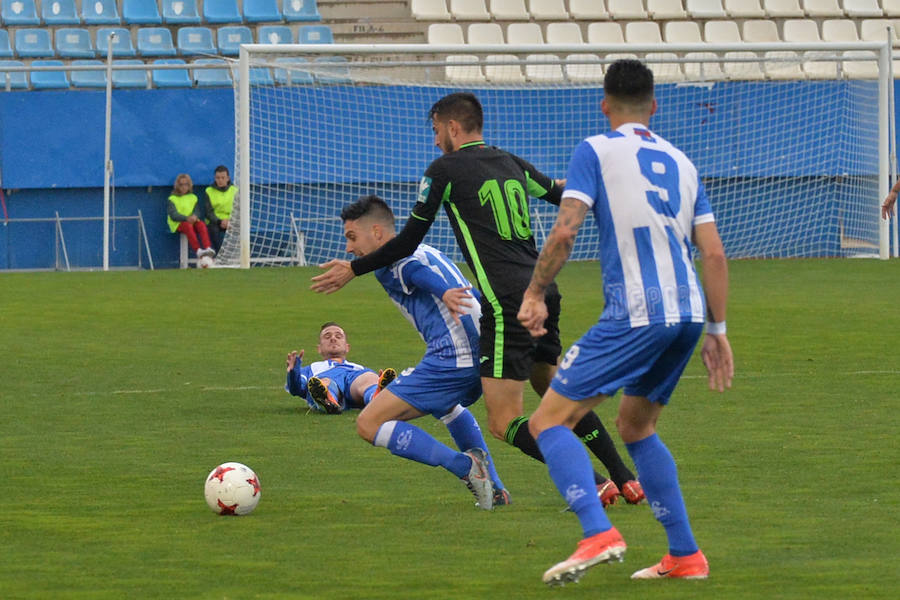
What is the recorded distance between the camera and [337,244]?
23.7 meters

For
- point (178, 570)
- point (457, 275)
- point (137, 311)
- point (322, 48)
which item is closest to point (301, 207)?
point (322, 48)

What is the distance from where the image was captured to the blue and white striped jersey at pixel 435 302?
6.62 m

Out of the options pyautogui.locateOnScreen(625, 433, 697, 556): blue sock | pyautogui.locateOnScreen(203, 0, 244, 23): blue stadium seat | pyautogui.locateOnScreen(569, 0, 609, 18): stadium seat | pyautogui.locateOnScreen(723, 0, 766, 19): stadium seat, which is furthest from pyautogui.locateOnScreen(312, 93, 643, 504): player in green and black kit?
pyautogui.locateOnScreen(723, 0, 766, 19): stadium seat

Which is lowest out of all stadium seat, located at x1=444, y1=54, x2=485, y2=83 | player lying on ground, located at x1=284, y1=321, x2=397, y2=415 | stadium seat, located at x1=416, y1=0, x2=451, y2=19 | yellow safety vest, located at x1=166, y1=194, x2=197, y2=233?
player lying on ground, located at x1=284, y1=321, x2=397, y2=415

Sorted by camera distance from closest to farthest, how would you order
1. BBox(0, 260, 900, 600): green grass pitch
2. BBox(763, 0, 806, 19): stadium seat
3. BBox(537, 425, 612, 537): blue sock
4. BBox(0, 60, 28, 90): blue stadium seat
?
BBox(537, 425, 612, 537): blue sock < BBox(0, 260, 900, 600): green grass pitch < BBox(0, 60, 28, 90): blue stadium seat < BBox(763, 0, 806, 19): stadium seat

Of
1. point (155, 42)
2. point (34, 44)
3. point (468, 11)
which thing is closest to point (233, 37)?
point (155, 42)

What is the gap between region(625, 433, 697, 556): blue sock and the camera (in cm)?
500

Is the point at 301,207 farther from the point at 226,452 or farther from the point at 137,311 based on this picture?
the point at 226,452

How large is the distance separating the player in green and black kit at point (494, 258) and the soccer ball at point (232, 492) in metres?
0.88

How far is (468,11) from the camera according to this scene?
27047 millimetres

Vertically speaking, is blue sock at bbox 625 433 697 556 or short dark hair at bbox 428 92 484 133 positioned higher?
short dark hair at bbox 428 92 484 133

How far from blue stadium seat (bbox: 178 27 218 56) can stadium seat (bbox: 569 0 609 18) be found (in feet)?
21.2

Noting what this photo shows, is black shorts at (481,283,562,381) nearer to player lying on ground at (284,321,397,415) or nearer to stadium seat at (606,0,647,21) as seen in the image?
player lying on ground at (284,321,397,415)

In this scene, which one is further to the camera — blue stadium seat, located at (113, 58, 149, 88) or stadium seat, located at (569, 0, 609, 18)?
stadium seat, located at (569, 0, 609, 18)
